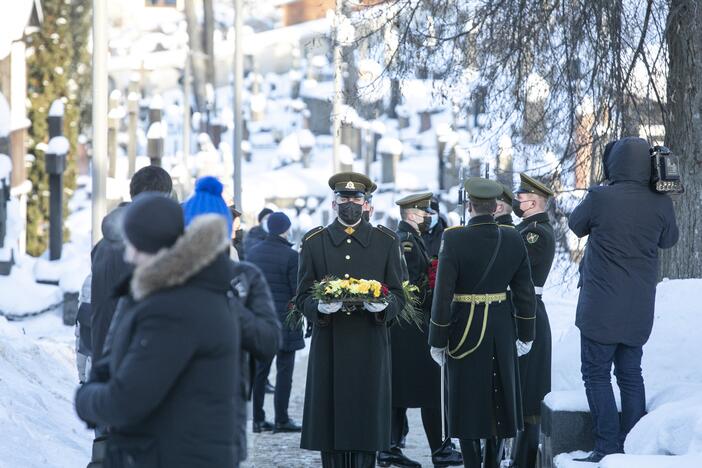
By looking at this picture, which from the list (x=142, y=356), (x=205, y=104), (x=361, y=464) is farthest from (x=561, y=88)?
(x=205, y=104)

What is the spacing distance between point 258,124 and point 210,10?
952 centimetres

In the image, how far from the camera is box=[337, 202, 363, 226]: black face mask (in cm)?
879

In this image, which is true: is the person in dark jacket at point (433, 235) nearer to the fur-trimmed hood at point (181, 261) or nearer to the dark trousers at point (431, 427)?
the dark trousers at point (431, 427)

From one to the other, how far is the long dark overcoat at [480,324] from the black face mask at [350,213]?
609 mm

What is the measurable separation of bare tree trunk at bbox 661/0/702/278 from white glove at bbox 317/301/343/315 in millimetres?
3618

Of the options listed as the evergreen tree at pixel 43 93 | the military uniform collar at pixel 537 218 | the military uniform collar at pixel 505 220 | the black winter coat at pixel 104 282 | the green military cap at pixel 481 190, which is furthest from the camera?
the evergreen tree at pixel 43 93

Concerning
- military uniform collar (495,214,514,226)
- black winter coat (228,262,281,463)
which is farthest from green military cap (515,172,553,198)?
black winter coat (228,262,281,463)

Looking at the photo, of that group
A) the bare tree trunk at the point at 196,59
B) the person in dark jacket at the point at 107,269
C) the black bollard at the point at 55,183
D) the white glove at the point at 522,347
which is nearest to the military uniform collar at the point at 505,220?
the white glove at the point at 522,347

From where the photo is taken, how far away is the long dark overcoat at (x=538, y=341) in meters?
9.34

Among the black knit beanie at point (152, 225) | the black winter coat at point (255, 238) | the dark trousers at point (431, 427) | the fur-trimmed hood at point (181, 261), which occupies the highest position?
the black knit beanie at point (152, 225)

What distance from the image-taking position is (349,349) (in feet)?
28.3

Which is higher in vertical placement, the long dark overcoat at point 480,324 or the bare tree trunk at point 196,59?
the bare tree trunk at point 196,59

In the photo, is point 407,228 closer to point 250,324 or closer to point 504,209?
point 504,209

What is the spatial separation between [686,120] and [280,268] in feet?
11.7
